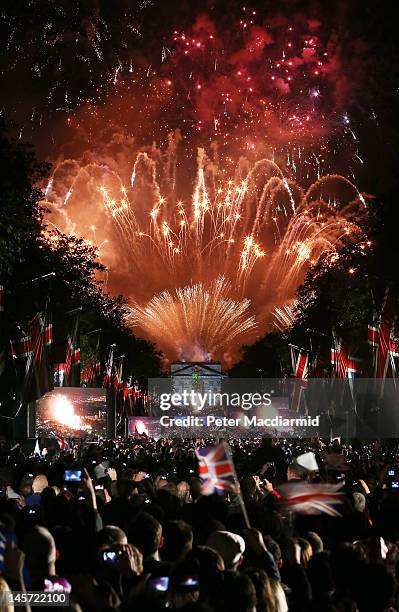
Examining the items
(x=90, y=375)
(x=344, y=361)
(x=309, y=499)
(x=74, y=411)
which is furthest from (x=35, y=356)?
(x=309, y=499)

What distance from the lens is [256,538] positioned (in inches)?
388

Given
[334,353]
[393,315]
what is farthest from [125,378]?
[393,315]

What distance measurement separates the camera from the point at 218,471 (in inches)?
613

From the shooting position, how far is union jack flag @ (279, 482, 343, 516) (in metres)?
13.1

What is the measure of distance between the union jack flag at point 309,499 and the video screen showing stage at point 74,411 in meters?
33.8

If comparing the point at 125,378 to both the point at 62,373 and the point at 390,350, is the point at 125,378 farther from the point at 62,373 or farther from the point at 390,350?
the point at 390,350

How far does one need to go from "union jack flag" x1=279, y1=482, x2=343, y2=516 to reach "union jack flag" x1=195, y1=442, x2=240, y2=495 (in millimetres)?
1126

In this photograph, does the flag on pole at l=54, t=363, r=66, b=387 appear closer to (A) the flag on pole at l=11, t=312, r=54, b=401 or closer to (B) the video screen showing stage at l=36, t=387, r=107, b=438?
(B) the video screen showing stage at l=36, t=387, r=107, b=438

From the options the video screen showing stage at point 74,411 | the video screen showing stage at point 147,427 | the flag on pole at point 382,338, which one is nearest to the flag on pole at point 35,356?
the video screen showing stage at point 74,411

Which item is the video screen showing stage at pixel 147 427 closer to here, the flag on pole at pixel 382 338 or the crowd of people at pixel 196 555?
the flag on pole at pixel 382 338

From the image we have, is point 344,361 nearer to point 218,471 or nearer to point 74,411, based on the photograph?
point 74,411

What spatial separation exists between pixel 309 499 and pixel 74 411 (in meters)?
34.7

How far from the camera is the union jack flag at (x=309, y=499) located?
43.1 feet

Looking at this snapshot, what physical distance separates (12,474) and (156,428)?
46.6 m
